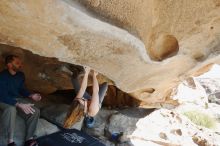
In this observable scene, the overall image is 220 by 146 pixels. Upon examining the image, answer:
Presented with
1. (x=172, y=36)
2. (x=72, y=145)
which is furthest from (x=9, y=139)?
(x=172, y=36)

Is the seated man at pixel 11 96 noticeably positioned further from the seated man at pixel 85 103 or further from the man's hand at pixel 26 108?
the seated man at pixel 85 103

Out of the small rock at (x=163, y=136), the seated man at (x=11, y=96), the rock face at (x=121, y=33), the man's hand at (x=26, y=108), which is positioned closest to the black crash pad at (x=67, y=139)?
the seated man at (x=11, y=96)

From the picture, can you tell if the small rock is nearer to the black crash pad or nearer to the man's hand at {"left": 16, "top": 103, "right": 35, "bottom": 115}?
the black crash pad

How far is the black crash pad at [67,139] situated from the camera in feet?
14.0

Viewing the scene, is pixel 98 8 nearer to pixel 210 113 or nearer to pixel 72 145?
pixel 72 145

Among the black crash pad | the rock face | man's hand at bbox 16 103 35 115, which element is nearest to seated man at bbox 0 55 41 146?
man's hand at bbox 16 103 35 115

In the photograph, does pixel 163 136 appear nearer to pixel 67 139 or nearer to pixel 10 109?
pixel 67 139

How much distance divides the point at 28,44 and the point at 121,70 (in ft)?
3.92

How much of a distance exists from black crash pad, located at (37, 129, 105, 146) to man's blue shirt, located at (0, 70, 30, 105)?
1.79 feet

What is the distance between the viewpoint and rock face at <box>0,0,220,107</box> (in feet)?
11.0

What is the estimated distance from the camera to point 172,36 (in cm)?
421

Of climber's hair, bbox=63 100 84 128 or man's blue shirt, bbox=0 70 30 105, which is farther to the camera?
climber's hair, bbox=63 100 84 128

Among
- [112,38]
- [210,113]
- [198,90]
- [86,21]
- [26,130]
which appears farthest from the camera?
[210,113]

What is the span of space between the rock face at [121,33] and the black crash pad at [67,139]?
765mm
